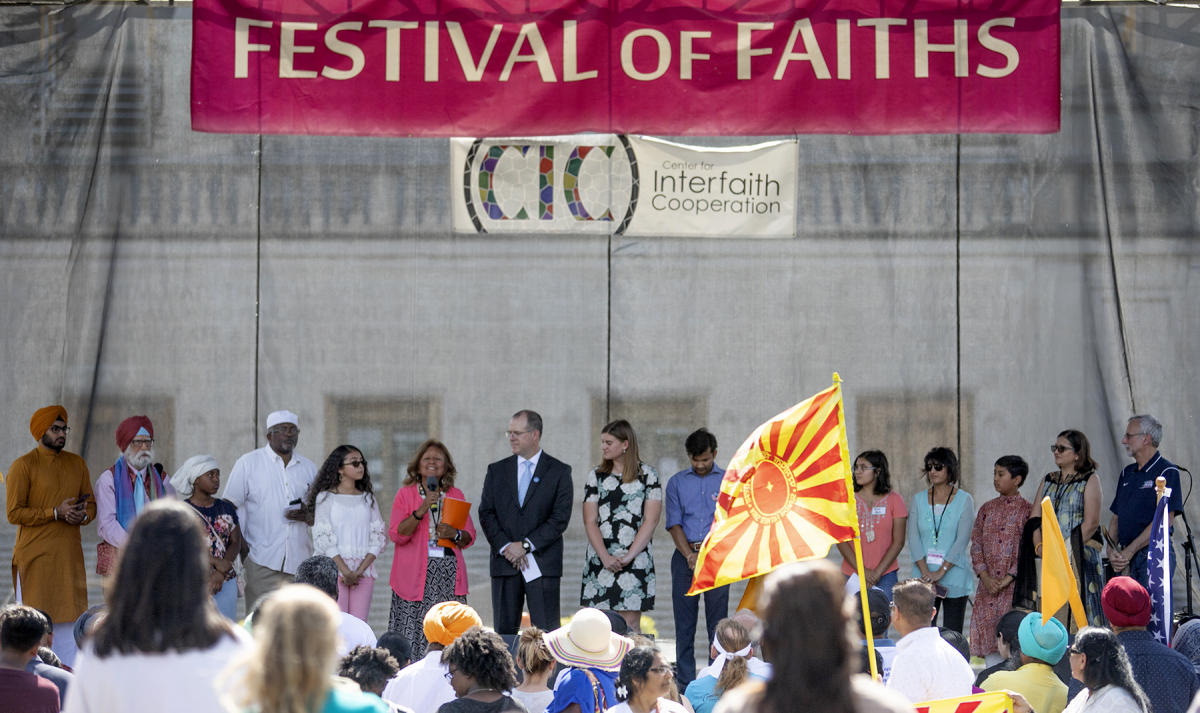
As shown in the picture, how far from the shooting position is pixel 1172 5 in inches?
352

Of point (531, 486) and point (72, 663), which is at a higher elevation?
point (531, 486)

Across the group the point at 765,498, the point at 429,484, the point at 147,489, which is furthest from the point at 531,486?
the point at 765,498

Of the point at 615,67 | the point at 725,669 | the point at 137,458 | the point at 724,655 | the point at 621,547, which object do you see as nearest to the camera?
the point at 725,669

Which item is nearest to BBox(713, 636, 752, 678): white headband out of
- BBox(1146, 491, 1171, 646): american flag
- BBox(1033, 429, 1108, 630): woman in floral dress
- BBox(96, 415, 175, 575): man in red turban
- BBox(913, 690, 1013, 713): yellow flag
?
BBox(913, 690, 1013, 713): yellow flag

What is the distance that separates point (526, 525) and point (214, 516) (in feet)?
5.55

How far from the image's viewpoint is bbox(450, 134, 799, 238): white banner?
9.07 m

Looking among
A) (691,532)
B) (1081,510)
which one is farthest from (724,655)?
(1081,510)

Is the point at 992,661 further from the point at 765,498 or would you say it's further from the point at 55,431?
the point at 55,431

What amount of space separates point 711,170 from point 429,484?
8.41 ft

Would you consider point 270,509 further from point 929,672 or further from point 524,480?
point 929,672

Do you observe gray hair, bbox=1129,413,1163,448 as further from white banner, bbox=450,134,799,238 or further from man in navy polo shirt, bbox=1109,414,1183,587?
white banner, bbox=450,134,799,238

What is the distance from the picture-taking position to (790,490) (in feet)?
16.7

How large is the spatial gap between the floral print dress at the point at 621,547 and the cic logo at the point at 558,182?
1746mm

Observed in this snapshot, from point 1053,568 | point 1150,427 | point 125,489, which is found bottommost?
point 1053,568
